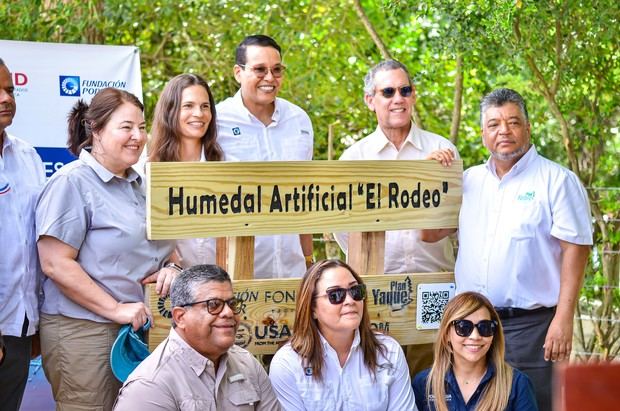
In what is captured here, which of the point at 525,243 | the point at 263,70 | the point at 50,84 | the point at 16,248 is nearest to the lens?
the point at 16,248

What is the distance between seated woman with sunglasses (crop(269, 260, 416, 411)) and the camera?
13.7 feet

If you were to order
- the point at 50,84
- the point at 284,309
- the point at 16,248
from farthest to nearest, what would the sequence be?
the point at 50,84 → the point at 284,309 → the point at 16,248

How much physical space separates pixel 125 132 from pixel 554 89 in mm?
4632

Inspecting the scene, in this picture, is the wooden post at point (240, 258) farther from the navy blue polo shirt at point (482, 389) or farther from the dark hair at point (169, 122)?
the navy blue polo shirt at point (482, 389)

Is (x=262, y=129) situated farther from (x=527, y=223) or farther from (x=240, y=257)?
(x=527, y=223)

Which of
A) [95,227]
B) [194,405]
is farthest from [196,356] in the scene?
[95,227]

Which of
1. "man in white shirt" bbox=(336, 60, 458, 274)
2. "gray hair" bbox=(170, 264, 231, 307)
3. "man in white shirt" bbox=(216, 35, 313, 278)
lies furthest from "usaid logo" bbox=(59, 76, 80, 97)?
"gray hair" bbox=(170, 264, 231, 307)

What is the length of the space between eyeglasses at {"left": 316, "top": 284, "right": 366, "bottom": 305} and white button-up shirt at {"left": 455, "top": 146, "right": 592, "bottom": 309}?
678 mm

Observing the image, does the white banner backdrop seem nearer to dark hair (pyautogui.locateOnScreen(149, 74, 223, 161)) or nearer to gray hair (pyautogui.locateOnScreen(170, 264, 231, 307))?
dark hair (pyautogui.locateOnScreen(149, 74, 223, 161))

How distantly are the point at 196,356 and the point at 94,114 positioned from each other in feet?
3.59

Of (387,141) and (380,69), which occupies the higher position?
(380,69)

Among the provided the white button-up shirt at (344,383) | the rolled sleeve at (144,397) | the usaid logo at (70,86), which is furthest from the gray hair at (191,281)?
the usaid logo at (70,86)

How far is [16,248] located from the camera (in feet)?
12.9

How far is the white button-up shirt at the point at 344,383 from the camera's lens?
4152 millimetres
